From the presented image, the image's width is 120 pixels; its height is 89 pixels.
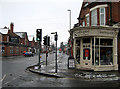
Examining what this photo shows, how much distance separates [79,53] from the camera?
14.8m

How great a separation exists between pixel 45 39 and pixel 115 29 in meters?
→ 8.16

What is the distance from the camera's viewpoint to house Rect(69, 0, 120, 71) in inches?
519

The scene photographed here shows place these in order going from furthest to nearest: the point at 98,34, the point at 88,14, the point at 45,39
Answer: the point at 88,14
the point at 45,39
the point at 98,34

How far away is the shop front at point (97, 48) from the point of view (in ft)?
43.2

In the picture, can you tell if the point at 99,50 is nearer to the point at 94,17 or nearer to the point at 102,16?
the point at 102,16

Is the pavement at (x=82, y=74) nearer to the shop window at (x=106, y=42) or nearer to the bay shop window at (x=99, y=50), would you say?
the bay shop window at (x=99, y=50)

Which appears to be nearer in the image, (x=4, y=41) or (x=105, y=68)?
(x=105, y=68)

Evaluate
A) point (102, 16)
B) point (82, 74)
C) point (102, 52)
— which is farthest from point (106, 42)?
point (82, 74)

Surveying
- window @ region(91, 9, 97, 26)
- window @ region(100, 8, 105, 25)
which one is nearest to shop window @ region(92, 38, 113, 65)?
window @ region(100, 8, 105, 25)

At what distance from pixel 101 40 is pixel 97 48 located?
3.30 ft

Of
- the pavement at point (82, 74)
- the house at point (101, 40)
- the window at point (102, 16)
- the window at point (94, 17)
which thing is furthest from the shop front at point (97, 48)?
the window at point (94, 17)

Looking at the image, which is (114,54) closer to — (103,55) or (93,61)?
(103,55)

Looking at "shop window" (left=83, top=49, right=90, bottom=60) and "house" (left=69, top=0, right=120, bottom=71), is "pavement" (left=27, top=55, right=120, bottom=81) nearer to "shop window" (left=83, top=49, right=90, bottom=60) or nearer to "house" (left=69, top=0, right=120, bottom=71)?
"house" (left=69, top=0, right=120, bottom=71)

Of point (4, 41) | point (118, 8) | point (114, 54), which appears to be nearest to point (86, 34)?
point (114, 54)
